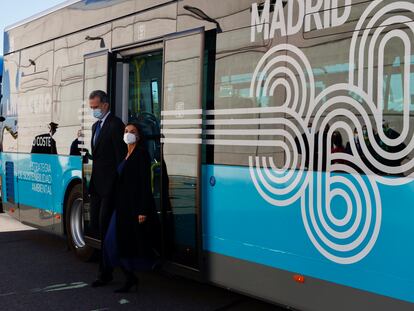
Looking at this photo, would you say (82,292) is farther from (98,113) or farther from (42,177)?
(42,177)

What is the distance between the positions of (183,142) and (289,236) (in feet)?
4.84

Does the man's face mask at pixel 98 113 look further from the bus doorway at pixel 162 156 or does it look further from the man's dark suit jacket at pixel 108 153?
the bus doorway at pixel 162 156

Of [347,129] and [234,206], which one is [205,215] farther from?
[347,129]

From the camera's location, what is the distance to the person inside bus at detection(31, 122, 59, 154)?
24.1 ft

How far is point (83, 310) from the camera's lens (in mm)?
5230

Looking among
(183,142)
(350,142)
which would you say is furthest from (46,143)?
(350,142)

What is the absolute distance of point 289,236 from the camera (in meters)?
4.11

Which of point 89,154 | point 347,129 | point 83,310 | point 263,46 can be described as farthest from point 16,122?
point 347,129

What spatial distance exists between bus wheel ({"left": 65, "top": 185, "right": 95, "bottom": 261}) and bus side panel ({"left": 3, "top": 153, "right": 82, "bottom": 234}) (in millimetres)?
143

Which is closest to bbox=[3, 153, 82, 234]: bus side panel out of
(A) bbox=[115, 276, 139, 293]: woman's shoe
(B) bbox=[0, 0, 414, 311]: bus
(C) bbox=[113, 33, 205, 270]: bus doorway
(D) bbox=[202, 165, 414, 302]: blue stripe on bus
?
(B) bbox=[0, 0, 414, 311]: bus

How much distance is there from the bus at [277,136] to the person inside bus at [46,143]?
100cm

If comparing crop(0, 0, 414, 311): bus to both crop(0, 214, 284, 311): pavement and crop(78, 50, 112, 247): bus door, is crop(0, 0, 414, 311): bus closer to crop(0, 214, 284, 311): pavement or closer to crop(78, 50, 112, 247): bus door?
crop(78, 50, 112, 247): bus door

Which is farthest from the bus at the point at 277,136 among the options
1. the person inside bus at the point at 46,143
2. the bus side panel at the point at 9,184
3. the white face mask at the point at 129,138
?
the bus side panel at the point at 9,184

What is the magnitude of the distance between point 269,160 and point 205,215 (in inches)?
35.9
